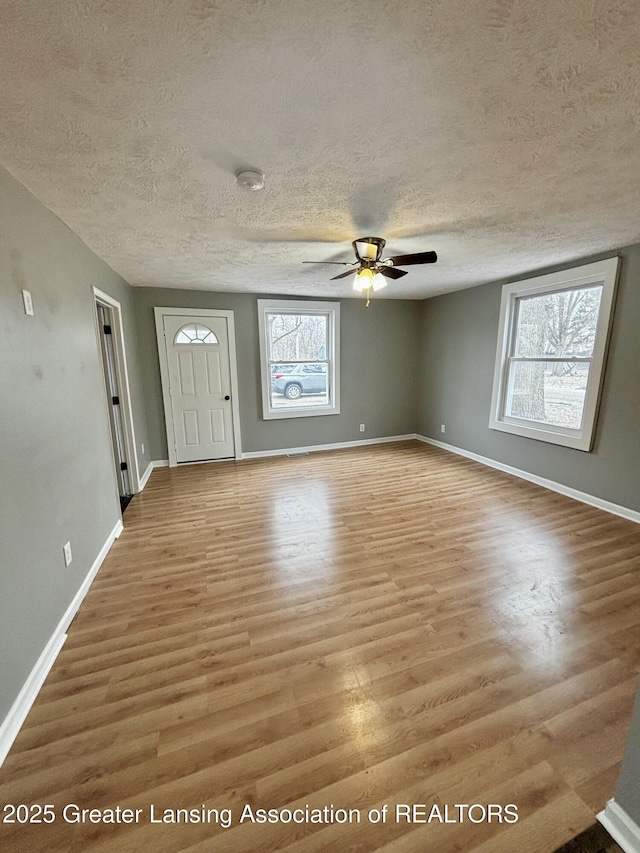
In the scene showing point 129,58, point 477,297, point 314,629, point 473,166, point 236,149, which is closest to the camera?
point 129,58

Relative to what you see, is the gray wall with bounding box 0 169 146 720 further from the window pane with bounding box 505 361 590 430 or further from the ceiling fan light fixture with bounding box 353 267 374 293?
the window pane with bounding box 505 361 590 430

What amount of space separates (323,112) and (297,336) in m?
3.84

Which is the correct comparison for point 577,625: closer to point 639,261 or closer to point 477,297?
point 639,261

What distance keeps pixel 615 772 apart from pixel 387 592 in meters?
1.17

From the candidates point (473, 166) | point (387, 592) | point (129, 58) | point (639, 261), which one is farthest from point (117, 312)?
point (639, 261)

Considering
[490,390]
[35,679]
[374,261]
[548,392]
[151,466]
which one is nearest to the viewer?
[35,679]

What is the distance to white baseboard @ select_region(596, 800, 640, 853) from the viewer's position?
3.33 ft

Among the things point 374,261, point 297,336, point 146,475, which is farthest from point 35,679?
point 297,336

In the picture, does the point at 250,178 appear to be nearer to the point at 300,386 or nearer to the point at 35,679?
the point at 35,679

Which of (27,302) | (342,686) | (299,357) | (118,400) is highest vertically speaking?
(27,302)

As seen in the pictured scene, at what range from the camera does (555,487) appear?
3758 mm

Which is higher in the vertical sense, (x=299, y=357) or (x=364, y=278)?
(x=364, y=278)

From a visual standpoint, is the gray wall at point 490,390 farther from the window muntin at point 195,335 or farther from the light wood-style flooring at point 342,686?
the window muntin at point 195,335

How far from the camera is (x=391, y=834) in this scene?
42.3 inches
